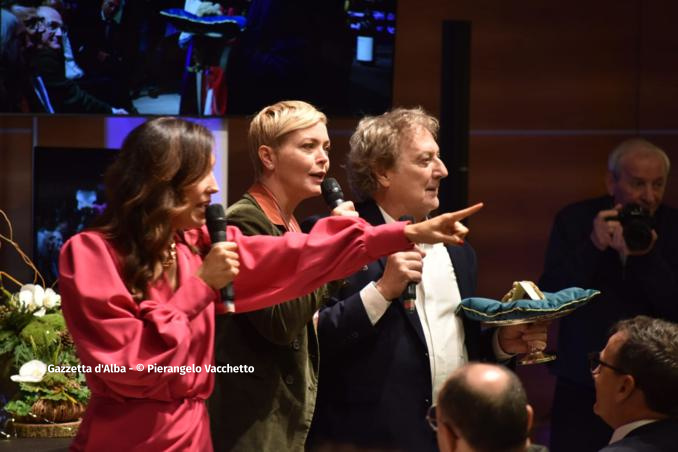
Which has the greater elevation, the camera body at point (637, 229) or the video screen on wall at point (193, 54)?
the video screen on wall at point (193, 54)

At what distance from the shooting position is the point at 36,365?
2.99 metres

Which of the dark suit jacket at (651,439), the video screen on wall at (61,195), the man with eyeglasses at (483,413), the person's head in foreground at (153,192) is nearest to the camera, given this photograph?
the man with eyeglasses at (483,413)

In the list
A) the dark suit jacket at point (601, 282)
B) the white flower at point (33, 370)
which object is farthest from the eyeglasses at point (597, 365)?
the white flower at point (33, 370)

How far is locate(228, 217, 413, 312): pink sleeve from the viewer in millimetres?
2447

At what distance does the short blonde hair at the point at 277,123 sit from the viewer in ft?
9.64

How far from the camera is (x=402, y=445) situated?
3.02 m

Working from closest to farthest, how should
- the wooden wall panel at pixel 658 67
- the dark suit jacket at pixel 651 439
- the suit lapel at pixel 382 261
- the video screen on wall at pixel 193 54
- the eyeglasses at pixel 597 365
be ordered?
the dark suit jacket at pixel 651 439
the eyeglasses at pixel 597 365
the suit lapel at pixel 382 261
the video screen on wall at pixel 193 54
the wooden wall panel at pixel 658 67

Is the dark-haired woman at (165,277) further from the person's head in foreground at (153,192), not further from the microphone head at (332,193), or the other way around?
the microphone head at (332,193)

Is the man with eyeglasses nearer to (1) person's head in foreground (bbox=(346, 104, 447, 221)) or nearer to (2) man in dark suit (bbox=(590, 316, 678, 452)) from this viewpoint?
(2) man in dark suit (bbox=(590, 316, 678, 452))

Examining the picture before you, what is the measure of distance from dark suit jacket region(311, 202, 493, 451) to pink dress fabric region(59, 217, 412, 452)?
0.54 m

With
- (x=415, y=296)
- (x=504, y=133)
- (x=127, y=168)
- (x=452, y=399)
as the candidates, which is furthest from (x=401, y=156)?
(x=504, y=133)

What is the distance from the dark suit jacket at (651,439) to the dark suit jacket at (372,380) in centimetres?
69

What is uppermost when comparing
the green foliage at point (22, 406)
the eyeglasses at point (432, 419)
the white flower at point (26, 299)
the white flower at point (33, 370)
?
the white flower at point (26, 299)

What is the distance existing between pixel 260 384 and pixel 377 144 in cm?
92
